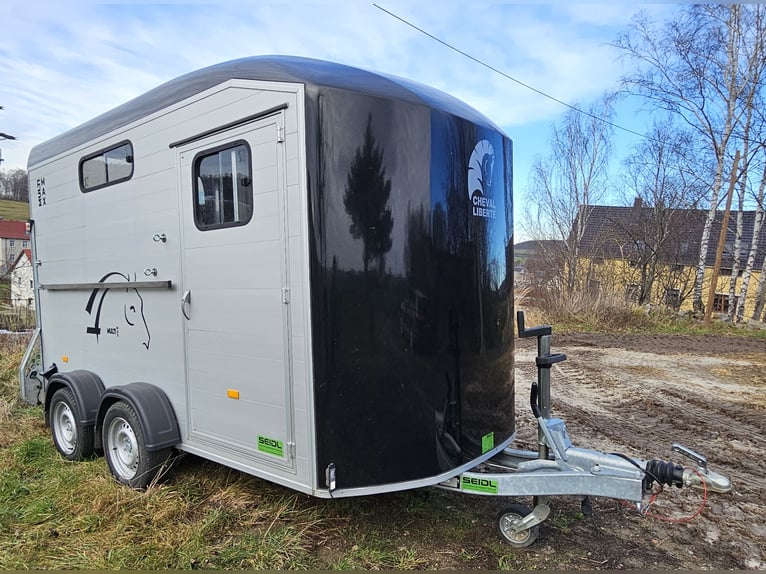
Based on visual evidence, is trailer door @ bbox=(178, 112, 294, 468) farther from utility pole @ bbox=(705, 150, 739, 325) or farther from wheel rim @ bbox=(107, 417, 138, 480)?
utility pole @ bbox=(705, 150, 739, 325)

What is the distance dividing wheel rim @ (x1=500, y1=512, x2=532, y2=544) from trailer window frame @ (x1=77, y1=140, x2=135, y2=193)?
3.68m

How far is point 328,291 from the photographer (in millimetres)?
2863

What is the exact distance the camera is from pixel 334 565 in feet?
9.82

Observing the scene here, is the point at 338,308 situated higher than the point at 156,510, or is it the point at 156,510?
the point at 338,308

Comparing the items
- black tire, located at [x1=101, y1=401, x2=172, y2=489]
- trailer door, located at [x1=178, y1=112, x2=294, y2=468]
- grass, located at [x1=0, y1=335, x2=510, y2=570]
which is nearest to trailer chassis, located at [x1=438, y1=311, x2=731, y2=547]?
grass, located at [x1=0, y1=335, x2=510, y2=570]

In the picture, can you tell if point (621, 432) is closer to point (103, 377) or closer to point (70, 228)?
point (103, 377)

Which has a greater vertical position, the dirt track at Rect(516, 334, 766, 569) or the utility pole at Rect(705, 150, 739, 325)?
the utility pole at Rect(705, 150, 739, 325)

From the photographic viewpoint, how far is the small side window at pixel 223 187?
3170mm

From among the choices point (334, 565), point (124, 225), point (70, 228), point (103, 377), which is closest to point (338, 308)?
point (334, 565)

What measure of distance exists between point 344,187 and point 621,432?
14.8 feet

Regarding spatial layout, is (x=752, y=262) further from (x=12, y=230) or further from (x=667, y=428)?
(x=12, y=230)

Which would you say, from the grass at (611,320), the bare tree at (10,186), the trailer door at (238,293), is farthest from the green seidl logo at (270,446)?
the bare tree at (10,186)

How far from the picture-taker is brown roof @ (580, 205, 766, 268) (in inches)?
703

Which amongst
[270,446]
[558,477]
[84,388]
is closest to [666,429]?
[558,477]
